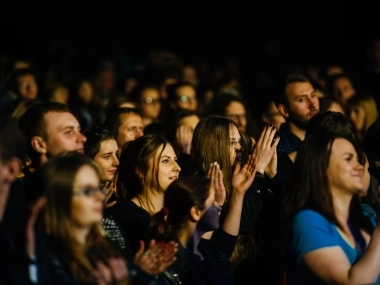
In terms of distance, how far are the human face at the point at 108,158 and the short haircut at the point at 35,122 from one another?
617mm

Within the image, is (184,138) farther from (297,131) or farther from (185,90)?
(185,90)

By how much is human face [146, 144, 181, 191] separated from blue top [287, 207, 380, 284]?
4.70 ft

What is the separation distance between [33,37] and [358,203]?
12.2 meters

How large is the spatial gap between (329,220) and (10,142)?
5.96 ft

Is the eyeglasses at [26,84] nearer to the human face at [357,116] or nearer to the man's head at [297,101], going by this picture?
the man's head at [297,101]

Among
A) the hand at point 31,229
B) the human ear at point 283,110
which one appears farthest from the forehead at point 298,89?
the hand at point 31,229

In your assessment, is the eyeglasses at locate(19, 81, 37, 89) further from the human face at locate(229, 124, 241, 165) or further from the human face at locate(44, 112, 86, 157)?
the human face at locate(44, 112, 86, 157)

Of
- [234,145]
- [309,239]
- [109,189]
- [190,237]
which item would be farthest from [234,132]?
[309,239]

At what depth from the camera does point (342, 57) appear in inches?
714

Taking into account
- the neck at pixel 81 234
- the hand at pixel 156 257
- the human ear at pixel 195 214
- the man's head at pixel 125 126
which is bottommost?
the hand at pixel 156 257

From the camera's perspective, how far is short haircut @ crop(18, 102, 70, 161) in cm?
716

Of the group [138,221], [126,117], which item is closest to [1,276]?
[138,221]

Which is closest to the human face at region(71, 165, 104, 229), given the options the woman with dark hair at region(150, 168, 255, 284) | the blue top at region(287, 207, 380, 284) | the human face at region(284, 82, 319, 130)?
the woman with dark hair at region(150, 168, 255, 284)

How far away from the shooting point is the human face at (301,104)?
32.3 feet
